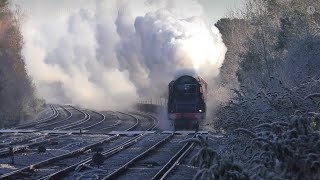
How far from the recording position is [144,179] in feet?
45.8

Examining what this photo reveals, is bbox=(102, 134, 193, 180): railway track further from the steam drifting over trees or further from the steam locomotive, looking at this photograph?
the steam drifting over trees

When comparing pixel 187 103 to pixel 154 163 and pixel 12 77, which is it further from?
pixel 12 77

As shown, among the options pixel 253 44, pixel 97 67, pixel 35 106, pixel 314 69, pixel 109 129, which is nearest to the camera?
pixel 314 69

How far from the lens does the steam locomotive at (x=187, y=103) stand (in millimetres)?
30109

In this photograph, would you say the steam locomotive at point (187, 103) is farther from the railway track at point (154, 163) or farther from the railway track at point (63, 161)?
the railway track at point (154, 163)

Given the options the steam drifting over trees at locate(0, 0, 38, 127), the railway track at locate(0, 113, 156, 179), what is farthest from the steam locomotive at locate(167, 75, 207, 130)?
the steam drifting over trees at locate(0, 0, 38, 127)

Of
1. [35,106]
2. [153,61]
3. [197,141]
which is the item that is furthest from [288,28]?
[35,106]

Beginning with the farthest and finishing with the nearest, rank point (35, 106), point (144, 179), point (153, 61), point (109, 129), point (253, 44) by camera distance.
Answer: point (35, 106), point (153, 61), point (253, 44), point (109, 129), point (144, 179)

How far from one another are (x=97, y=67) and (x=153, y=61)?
33.2 meters

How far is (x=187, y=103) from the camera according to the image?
1201 inches

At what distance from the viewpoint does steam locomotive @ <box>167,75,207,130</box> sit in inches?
1185

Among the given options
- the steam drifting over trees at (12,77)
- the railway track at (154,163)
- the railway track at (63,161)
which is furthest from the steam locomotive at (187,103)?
the steam drifting over trees at (12,77)

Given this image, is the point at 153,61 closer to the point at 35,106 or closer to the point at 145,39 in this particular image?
the point at 145,39

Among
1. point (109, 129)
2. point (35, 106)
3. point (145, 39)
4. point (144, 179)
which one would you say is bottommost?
point (144, 179)
